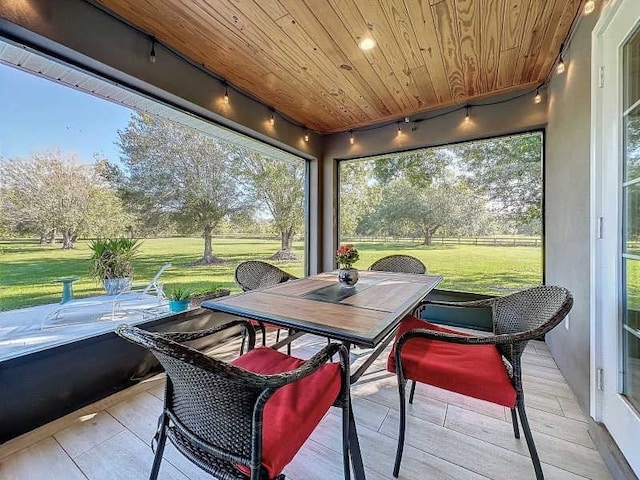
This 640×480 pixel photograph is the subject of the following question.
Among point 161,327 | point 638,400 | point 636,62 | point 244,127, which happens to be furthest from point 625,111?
point 161,327

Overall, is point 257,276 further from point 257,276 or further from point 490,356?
point 490,356

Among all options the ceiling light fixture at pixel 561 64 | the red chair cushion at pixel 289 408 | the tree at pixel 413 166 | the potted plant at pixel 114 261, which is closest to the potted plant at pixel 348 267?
the red chair cushion at pixel 289 408

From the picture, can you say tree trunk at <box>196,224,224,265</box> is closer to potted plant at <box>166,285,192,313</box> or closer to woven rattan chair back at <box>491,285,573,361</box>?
potted plant at <box>166,285,192,313</box>

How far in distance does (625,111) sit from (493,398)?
1.56m

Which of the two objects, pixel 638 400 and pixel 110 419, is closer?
pixel 638 400

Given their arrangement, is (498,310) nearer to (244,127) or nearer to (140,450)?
(140,450)

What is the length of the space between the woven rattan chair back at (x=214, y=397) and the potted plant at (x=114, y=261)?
1546mm

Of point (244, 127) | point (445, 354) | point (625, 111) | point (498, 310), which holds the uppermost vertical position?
point (244, 127)

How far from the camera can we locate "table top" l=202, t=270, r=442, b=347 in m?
1.20

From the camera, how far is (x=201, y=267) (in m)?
2.82

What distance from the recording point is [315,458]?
1.45m

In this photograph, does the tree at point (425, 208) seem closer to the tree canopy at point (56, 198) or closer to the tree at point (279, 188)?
the tree at point (279, 188)

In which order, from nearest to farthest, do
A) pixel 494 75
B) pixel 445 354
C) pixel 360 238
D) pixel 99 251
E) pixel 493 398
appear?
pixel 493 398 < pixel 445 354 < pixel 99 251 < pixel 494 75 < pixel 360 238

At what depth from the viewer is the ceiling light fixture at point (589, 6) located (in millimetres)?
1649
